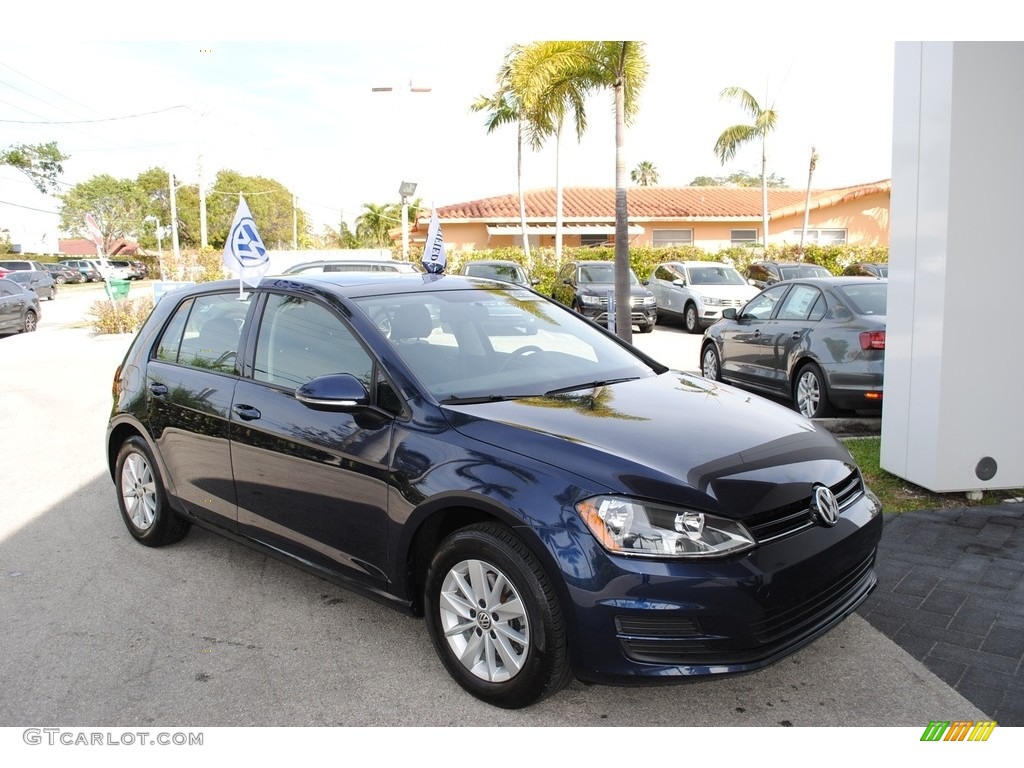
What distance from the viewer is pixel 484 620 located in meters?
3.29

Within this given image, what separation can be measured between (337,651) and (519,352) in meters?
1.71

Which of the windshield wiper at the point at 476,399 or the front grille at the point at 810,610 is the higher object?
the windshield wiper at the point at 476,399

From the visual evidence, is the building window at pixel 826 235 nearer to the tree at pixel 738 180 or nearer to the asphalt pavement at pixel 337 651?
the asphalt pavement at pixel 337 651

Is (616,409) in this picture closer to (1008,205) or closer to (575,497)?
(575,497)

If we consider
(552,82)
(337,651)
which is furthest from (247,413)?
(552,82)

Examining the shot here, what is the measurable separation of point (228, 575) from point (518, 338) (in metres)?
2.20

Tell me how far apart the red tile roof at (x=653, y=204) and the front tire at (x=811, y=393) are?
2482 cm

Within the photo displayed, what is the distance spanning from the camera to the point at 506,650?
3.24 metres

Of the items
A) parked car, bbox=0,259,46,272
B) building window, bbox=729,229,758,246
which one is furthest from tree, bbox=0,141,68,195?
building window, bbox=729,229,758,246

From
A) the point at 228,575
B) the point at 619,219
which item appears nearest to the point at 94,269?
the point at 619,219

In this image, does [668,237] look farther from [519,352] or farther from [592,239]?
[519,352]

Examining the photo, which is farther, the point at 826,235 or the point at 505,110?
the point at 826,235

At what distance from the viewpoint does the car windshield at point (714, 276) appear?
1998 cm

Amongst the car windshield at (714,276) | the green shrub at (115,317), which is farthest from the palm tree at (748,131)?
the green shrub at (115,317)
